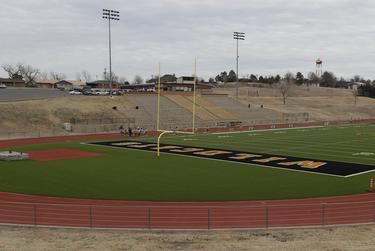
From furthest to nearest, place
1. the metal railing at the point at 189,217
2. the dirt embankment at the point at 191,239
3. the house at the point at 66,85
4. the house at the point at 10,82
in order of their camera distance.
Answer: the house at the point at 10,82
the house at the point at 66,85
the metal railing at the point at 189,217
the dirt embankment at the point at 191,239

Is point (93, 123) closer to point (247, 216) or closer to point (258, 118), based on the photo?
point (258, 118)

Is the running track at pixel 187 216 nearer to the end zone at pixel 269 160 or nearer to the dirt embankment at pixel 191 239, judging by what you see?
the dirt embankment at pixel 191 239

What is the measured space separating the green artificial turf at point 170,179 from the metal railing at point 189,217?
9.05ft

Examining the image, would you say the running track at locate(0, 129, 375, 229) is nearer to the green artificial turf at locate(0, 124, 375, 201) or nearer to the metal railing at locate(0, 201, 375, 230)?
the metal railing at locate(0, 201, 375, 230)

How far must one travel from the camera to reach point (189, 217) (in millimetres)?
14891

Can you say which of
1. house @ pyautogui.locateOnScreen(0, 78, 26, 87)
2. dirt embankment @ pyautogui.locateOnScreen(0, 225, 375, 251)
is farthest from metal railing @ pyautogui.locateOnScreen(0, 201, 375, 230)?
house @ pyautogui.locateOnScreen(0, 78, 26, 87)

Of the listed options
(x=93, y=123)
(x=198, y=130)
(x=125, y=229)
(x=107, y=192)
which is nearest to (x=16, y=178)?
(x=107, y=192)

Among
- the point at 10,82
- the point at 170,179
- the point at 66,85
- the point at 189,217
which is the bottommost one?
the point at 170,179

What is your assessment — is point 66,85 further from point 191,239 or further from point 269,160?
point 191,239

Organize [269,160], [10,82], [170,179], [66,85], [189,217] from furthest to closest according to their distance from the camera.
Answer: [66,85] < [10,82] < [269,160] < [170,179] < [189,217]

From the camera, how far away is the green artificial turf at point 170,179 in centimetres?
1947

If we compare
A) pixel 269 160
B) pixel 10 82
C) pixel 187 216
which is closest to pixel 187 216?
pixel 187 216

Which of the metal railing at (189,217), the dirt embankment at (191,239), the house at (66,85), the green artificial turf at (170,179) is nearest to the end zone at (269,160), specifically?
the green artificial turf at (170,179)

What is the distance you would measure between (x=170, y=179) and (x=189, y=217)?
8.03m
